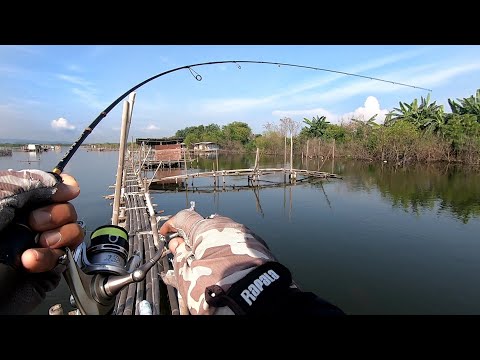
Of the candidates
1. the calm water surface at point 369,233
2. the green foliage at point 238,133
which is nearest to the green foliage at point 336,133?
the green foliage at point 238,133

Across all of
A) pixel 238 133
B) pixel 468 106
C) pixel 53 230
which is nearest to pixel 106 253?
pixel 53 230

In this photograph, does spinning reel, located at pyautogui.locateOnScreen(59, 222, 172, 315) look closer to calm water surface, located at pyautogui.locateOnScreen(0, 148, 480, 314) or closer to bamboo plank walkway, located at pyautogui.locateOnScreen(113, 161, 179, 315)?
Result: bamboo plank walkway, located at pyautogui.locateOnScreen(113, 161, 179, 315)

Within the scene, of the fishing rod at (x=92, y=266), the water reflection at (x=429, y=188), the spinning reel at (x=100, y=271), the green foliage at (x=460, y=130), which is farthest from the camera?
the green foliage at (x=460, y=130)

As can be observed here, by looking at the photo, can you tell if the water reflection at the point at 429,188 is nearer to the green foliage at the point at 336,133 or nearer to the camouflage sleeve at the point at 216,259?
the camouflage sleeve at the point at 216,259

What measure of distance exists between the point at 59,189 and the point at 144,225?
29.2ft

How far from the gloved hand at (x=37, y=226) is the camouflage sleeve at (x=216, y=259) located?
2.42 ft

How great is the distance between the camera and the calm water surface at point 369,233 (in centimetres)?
703

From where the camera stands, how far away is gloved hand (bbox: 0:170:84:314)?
81cm

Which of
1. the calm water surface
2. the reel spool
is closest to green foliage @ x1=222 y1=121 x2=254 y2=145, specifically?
the calm water surface

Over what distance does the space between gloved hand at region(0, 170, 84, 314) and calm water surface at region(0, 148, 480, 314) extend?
19.0 ft

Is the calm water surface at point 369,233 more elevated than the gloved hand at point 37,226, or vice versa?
the gloved hand at point 37,226
